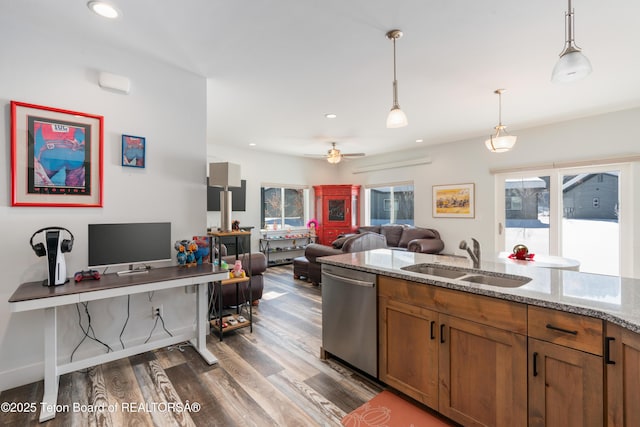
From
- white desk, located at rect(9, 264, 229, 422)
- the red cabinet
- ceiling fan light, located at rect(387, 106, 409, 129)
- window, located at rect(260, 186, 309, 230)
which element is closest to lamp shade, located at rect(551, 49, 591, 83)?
ceiling fan light, located at rect(387, 106, 409, 129)

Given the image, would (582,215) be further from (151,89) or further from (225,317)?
(151,89)

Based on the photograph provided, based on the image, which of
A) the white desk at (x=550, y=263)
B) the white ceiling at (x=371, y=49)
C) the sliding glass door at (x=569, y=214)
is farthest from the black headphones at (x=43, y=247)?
the sliding glass door at (x=569, y=214)

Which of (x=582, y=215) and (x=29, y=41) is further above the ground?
(x=29, y=41)

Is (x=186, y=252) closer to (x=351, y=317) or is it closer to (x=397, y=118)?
(x=351, y=317)

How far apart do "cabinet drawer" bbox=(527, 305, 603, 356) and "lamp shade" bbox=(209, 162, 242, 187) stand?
8.75 ft

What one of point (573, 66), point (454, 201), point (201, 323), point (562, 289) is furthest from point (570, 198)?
point (201, 323)

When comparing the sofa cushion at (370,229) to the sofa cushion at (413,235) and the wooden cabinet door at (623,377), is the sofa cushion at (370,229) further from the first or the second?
the wooden cabinet door at (623,377)

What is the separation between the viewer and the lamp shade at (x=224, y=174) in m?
2.98

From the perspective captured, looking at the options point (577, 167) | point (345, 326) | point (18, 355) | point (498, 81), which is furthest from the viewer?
point (577, 167)

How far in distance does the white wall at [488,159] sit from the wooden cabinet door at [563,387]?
4.30 metres

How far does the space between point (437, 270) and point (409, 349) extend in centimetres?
66

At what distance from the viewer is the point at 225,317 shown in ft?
11.1

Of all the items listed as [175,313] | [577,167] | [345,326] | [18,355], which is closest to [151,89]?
[175,313]

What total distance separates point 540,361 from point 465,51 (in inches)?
97.8
